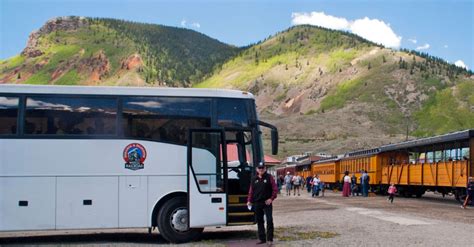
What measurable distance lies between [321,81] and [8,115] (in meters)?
144

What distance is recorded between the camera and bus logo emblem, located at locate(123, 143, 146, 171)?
13.0 metres

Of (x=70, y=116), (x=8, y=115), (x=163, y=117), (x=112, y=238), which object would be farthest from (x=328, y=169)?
(x=8, y=115)

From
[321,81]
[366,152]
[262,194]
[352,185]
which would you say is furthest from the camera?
[321,81]

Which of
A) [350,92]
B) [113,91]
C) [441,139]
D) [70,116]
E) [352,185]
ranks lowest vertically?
[352,185]

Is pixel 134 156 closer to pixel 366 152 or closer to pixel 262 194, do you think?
pixel 262 194

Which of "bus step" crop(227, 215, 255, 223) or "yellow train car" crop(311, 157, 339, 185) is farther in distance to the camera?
"yellow train car" crop(311, 157, 339, 185)

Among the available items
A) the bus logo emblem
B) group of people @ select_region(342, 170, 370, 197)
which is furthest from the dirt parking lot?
group of people @ select_region(342, 170, 370, 197)

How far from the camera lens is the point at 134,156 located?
42.9ft

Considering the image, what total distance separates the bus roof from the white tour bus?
0.02 metres

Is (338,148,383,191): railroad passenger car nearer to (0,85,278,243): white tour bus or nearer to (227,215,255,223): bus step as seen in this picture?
(227,215,255,223): bus step

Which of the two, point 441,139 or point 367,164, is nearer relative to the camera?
point 441,139

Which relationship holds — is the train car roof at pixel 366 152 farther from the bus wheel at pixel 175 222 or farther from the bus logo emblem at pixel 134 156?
the bus logo emblem at pixel 134 156

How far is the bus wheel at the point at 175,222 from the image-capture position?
13133mm

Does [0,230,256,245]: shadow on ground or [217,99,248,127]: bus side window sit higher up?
[217,99,248,127]: bus side window
